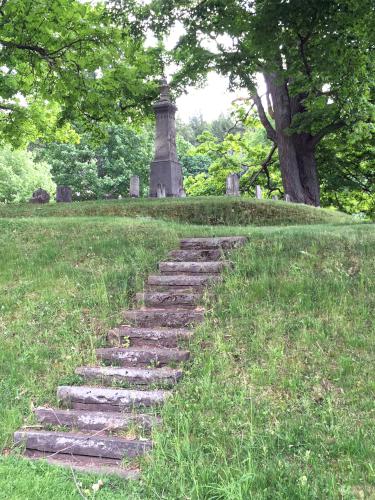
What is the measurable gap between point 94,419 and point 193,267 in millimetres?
3543

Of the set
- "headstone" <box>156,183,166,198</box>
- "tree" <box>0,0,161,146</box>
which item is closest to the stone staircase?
"tree" <box>0,0,161,146</box>

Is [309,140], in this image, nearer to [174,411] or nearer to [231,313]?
[231,313]

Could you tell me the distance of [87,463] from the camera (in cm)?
415

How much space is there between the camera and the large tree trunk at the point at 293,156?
722 inches

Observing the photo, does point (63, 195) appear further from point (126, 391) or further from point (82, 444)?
point (82, 444)

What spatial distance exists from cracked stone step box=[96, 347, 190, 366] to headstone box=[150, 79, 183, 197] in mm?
11823

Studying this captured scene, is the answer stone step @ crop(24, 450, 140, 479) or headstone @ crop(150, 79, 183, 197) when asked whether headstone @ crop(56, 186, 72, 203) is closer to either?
headstone @ crop(150, 79, 183, 197)

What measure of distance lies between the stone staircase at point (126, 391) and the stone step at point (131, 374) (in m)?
0.01

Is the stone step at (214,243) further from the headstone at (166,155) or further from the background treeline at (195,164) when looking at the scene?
the headstone at (166,155)

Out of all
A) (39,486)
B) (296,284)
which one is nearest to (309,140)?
(296,284)

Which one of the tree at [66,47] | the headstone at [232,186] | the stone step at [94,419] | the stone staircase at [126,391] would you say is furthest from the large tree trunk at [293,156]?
the stone step at [94,419]

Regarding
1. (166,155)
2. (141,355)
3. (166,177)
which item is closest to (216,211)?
(166,177)

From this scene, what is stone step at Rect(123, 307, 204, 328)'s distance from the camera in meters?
6.26

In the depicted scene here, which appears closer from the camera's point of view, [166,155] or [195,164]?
[166,155]
